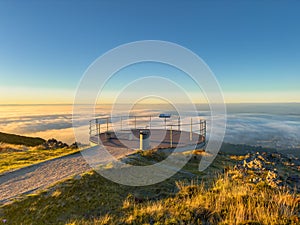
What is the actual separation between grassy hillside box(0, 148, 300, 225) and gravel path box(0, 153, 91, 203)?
0.72 meters

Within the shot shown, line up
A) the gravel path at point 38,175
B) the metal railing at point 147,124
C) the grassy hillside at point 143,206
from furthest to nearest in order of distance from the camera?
the metal railing at point 147,124 → the gravel path at point 38,175 → the grassy hillside at point 143,206

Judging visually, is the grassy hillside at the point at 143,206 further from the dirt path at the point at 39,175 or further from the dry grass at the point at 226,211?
the dirt path at the point at 39,175

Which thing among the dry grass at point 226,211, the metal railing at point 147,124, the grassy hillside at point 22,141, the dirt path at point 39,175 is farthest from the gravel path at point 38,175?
the grassy hillside at point 22,141

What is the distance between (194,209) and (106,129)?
13081 millimetres

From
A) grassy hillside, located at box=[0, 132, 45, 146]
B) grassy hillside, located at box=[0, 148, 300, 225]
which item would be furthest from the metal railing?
grassy hillside, located at box=[0, 132, 45, 146]

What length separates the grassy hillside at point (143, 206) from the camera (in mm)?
3883

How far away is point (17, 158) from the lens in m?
10.3

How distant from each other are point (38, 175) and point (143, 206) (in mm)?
4470

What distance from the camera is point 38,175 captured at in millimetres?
7281

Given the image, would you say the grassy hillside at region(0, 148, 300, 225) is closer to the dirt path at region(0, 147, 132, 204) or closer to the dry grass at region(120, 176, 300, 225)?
the dry grass at region(120, 176, 300, 225)

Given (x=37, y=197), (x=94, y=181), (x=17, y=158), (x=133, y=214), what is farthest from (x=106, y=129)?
Result: (x=133, y=214)

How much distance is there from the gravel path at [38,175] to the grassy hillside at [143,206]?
0.72m

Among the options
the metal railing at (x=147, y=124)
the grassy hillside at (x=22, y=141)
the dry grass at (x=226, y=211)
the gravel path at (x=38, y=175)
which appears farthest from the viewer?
the grassy hillside at (x=22, y=141)

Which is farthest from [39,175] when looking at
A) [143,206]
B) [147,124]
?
[147,124]
